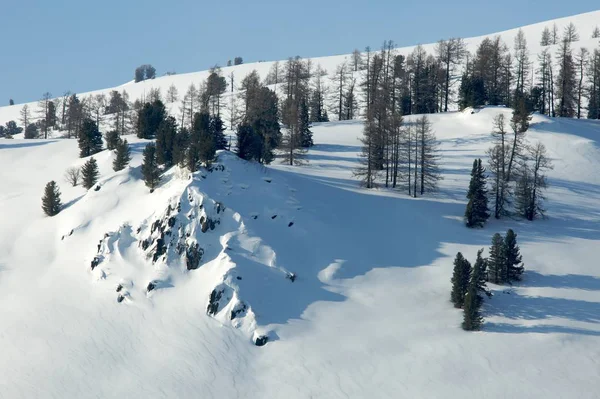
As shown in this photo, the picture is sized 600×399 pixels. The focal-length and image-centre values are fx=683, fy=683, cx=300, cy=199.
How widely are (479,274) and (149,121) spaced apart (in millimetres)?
42221

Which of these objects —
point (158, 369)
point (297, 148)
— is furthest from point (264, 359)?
point (297, 148)

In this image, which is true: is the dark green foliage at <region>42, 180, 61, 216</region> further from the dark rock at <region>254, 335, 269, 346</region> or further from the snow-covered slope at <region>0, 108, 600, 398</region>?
the dark rock at <region>254, 335, 269, 346</region>

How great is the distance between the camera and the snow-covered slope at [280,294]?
113 ft

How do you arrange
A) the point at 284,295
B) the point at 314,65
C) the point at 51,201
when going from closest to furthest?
the point at 284,295
the point at 51,201
the point at 314,65

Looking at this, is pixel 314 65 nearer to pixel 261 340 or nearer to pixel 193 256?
pixel 193 256

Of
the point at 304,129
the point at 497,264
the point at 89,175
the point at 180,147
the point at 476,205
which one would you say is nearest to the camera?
the point at 497,264

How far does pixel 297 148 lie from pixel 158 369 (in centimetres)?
3216

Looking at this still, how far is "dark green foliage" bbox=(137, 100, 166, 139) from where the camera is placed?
69750mm

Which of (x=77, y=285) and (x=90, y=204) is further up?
(x=90, y=204)

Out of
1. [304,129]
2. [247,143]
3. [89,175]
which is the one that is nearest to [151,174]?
[89,175]

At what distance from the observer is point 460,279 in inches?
1522

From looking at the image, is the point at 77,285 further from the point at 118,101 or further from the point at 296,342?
the point at 118,101

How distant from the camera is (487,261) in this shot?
137 ft

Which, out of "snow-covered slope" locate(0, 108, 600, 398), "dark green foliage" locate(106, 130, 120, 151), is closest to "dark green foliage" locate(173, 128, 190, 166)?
"snow-covered slope" locate(0, 108, 600, 398)
